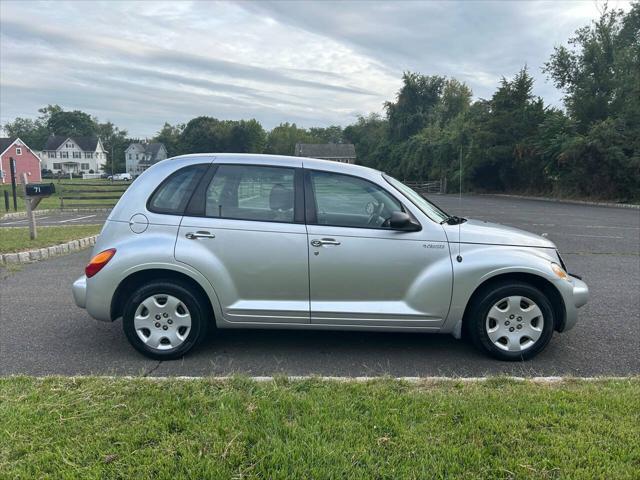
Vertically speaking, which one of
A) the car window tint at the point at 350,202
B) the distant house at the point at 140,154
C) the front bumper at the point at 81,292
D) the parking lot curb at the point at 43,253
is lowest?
the parking lot curb at the point at 43,253

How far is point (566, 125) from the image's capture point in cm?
2947

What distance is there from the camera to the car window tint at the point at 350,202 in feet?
13.6

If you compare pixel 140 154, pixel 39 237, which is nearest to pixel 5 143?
pixel 140 154

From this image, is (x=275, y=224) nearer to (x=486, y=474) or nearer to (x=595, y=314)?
(x=486, y=474)

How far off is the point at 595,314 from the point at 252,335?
4077mm

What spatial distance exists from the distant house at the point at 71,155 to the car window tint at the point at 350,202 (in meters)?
102

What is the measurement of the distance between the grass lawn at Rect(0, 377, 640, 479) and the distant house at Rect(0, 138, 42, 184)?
67762 millimetres

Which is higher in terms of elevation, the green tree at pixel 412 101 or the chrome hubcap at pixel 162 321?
the green tree at pixel 412 101

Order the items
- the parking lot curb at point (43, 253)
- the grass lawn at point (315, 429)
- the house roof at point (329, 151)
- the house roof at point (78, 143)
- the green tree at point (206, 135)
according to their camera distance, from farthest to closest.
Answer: the house roof at point (78, 143) → the house roof at point (329, 151) → the green tree at point (206, 135) → the parking lot curb at point (43, 253) → the grass lawn at point (315, 429)

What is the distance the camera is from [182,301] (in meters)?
4.07

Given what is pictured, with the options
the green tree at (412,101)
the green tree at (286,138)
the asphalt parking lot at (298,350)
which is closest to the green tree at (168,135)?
the green tree at (286,138)

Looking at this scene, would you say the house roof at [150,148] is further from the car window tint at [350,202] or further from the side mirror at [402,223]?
the side mirror at [402,223]

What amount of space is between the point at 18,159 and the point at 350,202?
70850mm

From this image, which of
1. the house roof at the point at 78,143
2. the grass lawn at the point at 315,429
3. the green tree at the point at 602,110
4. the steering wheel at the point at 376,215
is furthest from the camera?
the house roof at the point at 78,143
